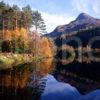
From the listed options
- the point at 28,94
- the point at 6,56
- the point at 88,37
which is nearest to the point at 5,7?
the point at 6,56

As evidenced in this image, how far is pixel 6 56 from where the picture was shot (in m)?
62.3

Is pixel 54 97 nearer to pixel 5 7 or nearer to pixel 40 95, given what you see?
pixel 40 95

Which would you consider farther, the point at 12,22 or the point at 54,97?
the point at 12,22

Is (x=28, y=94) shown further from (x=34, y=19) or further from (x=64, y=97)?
(x=34, y=19)

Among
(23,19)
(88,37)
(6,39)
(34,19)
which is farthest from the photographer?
(88,37)

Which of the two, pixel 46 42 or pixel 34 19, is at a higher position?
pixel 34 19

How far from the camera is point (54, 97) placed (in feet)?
74.6

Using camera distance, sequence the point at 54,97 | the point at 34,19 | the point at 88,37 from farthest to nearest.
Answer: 1. the point at 88,37
2. the point at 34,19
3. the point at 54,97

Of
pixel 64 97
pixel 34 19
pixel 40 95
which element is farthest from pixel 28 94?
pixel 34 19

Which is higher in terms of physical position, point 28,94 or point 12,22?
point 12,22

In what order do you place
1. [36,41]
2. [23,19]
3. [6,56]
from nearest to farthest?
[6,56] < [36,41] < [23,19]

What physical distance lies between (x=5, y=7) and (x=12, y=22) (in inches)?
325

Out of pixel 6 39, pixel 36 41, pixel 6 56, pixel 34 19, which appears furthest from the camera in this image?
pixel 34 19

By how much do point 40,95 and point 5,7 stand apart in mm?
65289
